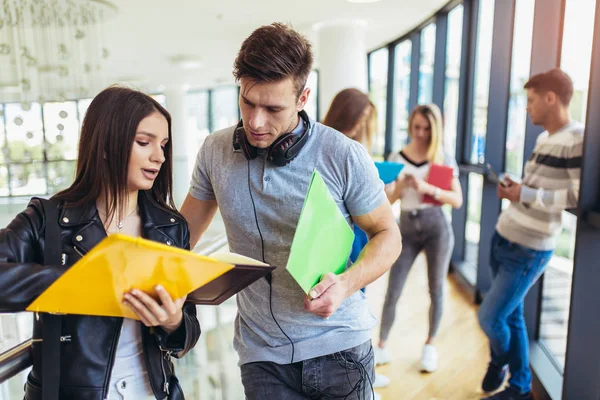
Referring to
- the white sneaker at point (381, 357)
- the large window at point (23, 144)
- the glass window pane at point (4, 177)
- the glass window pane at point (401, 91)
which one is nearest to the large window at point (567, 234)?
the white sneaker at point (381, 357)

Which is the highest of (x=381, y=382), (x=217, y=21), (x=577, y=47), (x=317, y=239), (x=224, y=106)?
(x=217, y=21)

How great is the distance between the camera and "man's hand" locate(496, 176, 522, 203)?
2.58 metres

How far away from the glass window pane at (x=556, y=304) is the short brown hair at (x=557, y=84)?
87cm

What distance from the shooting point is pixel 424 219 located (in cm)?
313

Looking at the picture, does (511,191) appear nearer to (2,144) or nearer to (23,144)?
(23,144)

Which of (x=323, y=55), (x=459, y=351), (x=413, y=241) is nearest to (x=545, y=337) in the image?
(x=459, y=351)

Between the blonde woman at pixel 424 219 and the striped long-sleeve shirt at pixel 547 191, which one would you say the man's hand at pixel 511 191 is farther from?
the blonde woman at pixel 424 219

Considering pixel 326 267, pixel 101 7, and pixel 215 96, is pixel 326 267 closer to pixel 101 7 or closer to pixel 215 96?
pixel 101 7

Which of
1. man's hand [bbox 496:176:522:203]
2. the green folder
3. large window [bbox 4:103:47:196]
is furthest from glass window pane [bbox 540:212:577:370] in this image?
large window [bbox 4:103:47:196]

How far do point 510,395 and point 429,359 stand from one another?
55 cm

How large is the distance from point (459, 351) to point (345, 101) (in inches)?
77.6

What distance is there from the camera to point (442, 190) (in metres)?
3.05

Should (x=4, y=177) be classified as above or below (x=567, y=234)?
below

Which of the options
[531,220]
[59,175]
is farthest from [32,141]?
[531,220]
